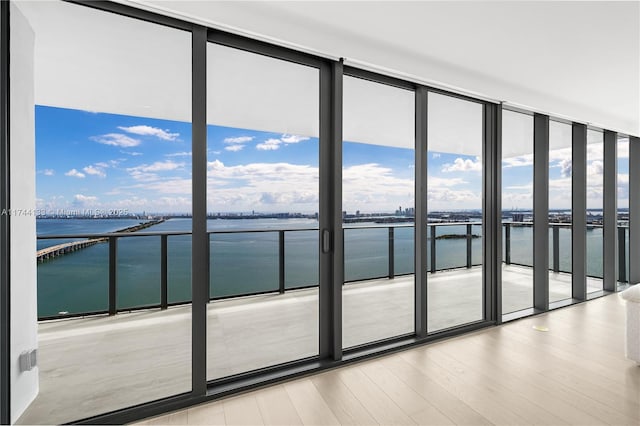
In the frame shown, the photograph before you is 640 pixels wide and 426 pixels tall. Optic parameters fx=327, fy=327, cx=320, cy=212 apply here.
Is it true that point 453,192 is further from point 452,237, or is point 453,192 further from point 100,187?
point 100,187

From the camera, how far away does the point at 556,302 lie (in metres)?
4.54

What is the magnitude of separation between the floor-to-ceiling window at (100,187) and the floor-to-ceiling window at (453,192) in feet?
8.37

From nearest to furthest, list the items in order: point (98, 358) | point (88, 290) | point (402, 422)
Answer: point (402, 422) → point (98, 358) → point (88, 290)

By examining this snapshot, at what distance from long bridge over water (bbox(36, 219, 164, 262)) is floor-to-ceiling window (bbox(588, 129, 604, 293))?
577cm

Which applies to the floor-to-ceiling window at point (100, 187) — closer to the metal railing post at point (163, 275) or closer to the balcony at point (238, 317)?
the balcony at point (238, 317)

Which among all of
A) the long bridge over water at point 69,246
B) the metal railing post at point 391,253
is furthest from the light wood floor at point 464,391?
the metal railing post at point 391,253

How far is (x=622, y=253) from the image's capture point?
545 cm

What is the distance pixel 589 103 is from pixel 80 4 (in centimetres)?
554

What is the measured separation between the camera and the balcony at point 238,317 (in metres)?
2.42

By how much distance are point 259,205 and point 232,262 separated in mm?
1338

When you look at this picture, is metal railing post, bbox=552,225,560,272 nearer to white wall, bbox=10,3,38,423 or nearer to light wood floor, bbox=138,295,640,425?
light wood floor, bbox=138,295,640,425

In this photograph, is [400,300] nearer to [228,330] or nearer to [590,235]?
[228,330]

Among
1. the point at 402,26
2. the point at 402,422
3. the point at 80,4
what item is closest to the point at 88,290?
the point at 80,4

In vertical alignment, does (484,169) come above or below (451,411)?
above
